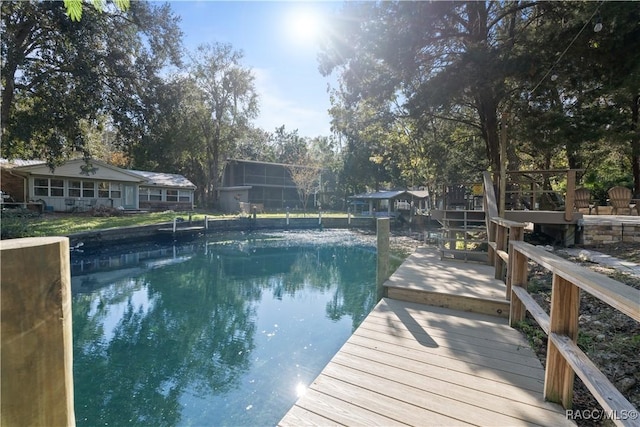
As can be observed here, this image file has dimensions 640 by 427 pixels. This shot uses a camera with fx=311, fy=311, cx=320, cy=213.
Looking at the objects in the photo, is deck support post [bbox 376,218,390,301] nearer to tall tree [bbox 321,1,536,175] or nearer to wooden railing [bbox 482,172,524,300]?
wooden railing [bbox 482,172,524,300]

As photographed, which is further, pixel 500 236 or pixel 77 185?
pixel 77 185

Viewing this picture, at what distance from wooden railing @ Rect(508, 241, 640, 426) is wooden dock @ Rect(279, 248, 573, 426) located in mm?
198

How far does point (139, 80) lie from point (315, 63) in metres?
7.09

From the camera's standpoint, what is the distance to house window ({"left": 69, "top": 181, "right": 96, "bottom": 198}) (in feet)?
61.3

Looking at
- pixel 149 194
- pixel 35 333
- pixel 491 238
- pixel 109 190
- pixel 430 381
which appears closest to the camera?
pixel 35 333

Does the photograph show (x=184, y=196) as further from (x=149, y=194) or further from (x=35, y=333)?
(x=35, y=333)

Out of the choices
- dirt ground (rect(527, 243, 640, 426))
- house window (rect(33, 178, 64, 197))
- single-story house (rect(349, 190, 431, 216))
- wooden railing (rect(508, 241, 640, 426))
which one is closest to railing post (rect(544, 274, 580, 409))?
wooden railing (rect(508, 241, 640, 426))

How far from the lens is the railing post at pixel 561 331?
1765mm

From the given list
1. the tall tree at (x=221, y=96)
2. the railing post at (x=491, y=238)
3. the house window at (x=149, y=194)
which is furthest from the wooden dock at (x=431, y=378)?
the tall tree at (x=221, y=96)

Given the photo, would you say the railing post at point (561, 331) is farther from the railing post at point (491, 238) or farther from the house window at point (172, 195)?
the house window at point (172, 195)

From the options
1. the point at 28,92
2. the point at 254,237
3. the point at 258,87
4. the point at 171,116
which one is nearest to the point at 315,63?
the point at 171,116

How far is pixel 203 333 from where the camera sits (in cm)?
513

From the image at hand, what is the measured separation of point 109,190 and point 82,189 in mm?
1469

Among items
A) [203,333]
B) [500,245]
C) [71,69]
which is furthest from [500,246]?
[71,69]
